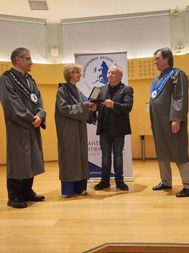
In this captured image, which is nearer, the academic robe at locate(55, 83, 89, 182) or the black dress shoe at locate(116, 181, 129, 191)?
the academic robe at locate(55, 83, 89, 182)

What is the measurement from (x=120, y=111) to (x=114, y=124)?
0.52 feet

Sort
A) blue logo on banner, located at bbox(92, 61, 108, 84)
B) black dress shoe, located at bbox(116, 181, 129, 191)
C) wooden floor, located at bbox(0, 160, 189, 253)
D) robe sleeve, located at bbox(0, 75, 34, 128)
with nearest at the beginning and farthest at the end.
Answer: wooden floor, located at bbox(0, 160, 189, 253), robe sleeve, located at bbox(0, 75, 34, 128), black dress shoe, located at bbox(116, 181, 129, 191), blue logo on banner, located at bbox(92, 61, 108, 84)

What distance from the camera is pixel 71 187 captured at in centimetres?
273

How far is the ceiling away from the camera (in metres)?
5.02

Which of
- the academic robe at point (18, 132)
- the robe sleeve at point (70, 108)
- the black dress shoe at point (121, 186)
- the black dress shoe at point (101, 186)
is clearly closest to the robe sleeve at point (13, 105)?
the academic robe at point (18, 132)

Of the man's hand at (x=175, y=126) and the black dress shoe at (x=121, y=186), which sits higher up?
the man's hand at (x=175, y=126)

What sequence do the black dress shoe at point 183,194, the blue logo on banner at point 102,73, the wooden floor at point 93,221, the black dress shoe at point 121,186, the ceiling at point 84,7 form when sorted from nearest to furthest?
the wooden floor at point 93,221 < the black dress shoe at point 183,194 < the black dress shoe at point 121,186 < the blue logo on banner at point 102,73 < the ceiling at point 84,7

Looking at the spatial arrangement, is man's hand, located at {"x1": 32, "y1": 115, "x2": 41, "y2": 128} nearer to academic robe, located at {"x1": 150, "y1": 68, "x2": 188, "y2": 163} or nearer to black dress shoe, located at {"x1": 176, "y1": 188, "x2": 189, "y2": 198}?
academic robe, located at {"x1": 150, "y1": 68, "x2": 188, "y2": 163}

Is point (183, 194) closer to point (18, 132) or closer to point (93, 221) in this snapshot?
point (93, 221)

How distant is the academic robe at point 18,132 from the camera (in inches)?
94.0

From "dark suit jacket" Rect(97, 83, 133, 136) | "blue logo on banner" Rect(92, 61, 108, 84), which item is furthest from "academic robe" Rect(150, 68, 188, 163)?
"blue logo on banner" Rect(92, 61, 108, 84)

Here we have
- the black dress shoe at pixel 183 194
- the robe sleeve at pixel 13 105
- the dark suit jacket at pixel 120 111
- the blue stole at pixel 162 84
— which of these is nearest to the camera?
the robe sleeve at pixel 13 105

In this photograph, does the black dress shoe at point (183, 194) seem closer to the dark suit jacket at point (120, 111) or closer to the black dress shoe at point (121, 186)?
the black dress shoe at point (121, 186)

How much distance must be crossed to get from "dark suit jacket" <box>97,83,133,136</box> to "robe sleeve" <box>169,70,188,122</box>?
467 millimetres
